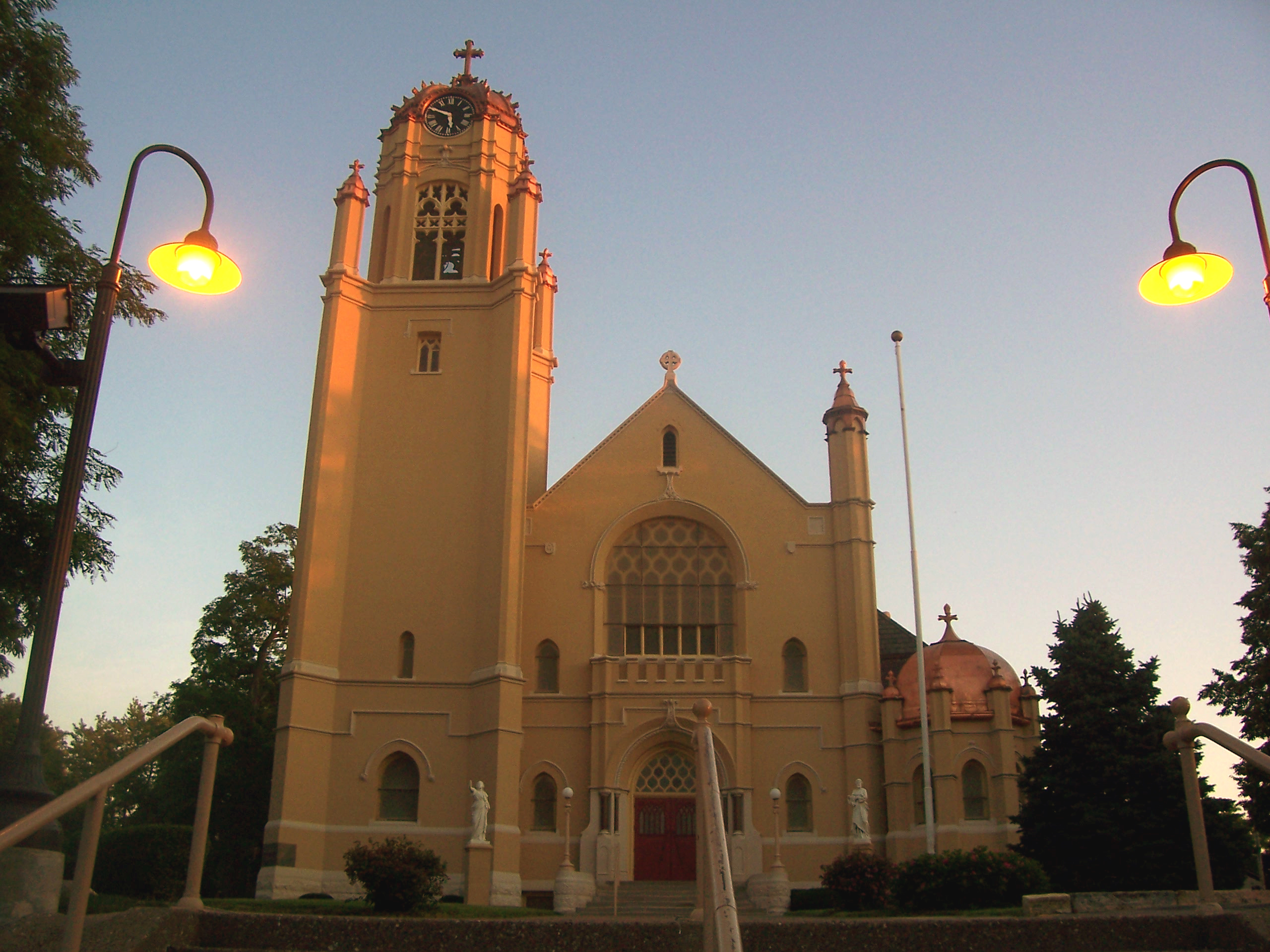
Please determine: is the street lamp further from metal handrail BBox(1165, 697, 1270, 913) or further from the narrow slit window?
the narrow slit window

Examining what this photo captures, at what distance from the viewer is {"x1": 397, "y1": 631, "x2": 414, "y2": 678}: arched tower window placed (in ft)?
94.9

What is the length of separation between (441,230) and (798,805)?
62.9ft

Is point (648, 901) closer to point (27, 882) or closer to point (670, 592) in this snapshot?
point (670, 592)

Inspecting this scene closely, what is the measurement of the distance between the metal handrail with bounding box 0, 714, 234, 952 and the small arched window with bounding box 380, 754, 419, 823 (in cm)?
1817

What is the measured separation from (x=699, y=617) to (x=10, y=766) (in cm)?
2265

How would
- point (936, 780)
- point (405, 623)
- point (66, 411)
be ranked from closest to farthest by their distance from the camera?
point (66, 411) → point (936, 780) → point (405, 623)

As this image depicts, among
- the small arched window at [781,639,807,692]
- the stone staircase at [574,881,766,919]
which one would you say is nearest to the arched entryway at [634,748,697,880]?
the stone staircase at [574,881,766,919]

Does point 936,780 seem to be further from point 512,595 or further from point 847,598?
point 512,595

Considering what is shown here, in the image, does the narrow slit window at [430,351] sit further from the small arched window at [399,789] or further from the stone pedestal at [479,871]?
the stone pedestal at [479,871]

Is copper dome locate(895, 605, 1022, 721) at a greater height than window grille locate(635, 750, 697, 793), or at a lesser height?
greater

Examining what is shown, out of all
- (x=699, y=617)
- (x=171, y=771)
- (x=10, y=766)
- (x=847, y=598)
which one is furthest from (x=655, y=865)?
(x=10, y=766)

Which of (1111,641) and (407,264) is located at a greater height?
(407,264)

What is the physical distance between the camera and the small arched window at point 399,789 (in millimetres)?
27797

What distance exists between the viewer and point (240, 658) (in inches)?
1480
